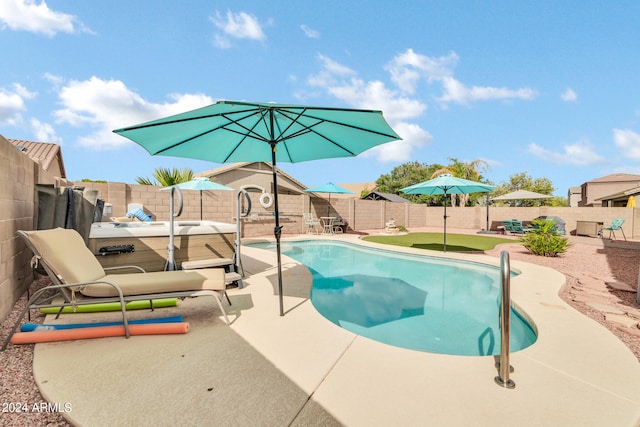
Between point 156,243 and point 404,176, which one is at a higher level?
point 404,176

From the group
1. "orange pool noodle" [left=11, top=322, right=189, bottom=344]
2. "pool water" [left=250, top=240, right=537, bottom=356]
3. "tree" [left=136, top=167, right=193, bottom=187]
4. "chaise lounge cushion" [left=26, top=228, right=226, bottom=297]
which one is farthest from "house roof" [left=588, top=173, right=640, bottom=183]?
"orange pool noodle" [left=11, top=322, right=189, bottom=344]

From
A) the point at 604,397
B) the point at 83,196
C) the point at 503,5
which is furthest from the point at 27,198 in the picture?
the point at 503,5

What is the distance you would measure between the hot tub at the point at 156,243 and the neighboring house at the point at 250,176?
12.3m

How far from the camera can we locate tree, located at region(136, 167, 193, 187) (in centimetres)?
1141

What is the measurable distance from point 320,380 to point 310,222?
39.1 feet

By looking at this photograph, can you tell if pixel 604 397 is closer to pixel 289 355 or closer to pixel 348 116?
pixel 289 355

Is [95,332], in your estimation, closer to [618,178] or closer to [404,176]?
[404,176]

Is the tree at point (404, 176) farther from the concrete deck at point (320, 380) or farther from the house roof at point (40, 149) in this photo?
the concrete deck at point (320, 380)

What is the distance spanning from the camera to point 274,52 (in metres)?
12.8

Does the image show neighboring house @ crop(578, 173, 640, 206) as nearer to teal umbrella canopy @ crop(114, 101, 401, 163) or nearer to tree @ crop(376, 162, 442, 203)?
tree @ crop(376, 162, 442, 203)

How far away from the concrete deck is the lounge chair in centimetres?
37

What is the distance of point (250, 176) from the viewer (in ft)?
63.0

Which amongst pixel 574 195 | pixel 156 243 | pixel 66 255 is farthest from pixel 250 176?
pixel 574 195

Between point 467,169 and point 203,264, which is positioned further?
point 467,169
